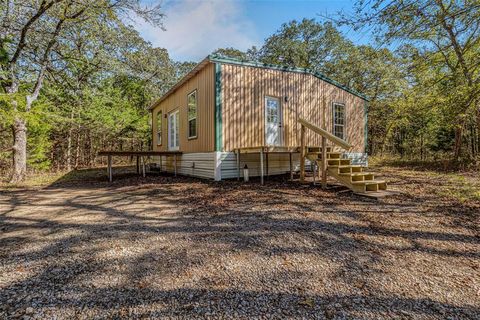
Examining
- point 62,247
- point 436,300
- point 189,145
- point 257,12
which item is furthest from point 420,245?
point 257,12

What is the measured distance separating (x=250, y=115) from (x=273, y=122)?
0.93 m

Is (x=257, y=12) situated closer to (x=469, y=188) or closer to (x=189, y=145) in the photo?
(x=189, y=145)

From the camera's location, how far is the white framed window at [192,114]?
8848mm

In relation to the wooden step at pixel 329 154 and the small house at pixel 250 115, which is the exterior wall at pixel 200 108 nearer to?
the small house at pixel 250 115

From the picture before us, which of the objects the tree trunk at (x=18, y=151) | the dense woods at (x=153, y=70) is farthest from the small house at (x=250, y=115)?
the tree trunk at (x=18, y=151)

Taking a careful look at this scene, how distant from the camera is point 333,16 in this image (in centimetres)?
477

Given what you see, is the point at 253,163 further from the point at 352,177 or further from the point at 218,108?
the point at 352,177

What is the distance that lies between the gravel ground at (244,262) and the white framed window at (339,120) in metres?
6.01

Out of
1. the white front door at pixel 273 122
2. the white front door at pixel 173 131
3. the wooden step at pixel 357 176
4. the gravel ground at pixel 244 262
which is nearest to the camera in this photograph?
the gravel ground at pixel 244 262

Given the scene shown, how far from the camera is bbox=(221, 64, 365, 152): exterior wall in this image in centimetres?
757

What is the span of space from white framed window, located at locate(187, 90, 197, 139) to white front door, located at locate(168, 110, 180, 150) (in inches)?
57.4

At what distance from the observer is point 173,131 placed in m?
11.4

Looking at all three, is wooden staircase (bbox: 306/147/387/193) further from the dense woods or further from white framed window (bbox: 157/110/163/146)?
white framed window (bbox: 157/110/163/146)

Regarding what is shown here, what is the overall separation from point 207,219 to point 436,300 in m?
2.69
